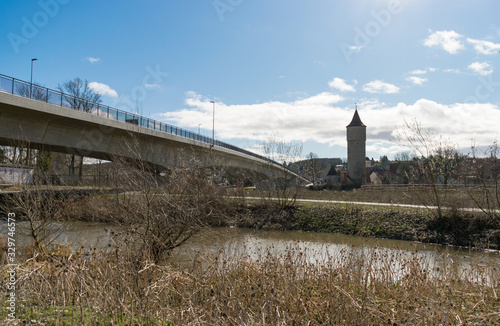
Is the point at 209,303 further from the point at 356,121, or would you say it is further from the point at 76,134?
the point at 356,121

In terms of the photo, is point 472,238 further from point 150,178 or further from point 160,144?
point 160,144

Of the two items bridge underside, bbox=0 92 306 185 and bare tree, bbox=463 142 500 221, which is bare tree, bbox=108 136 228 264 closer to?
bridge underside, bbox=0 92 306 185

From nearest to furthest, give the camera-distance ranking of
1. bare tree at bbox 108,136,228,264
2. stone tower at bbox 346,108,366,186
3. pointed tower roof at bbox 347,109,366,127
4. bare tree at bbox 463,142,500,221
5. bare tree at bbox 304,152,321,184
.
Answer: bare tree at bbox 108,136,228,264 < bare tree at bbox 463,142,500,221 < bare tree at bbox 304,152,321,184 < stone tower at bbox 346,108,366,186 < pointed tower roof at bbox 347,109,366,127

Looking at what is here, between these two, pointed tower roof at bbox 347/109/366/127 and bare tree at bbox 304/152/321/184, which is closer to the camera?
bare tree at bbox 304/152/321/184

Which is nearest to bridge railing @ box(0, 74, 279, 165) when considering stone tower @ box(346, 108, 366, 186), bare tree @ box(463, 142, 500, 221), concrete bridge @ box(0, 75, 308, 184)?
concrete bridge @ box(0, 75, 308, 184)

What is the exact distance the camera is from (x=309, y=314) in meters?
5.74

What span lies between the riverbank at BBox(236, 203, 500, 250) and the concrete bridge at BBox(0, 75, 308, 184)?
15.0 feet

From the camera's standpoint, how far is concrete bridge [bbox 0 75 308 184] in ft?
63.5

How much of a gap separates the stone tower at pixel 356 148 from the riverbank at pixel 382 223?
61830 millimetres

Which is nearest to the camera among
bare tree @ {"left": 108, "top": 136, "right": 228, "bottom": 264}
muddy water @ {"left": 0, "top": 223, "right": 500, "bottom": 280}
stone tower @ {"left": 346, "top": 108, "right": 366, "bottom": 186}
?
muddy water @ {"left": 0, "top": 223, "right": 500, "bottom": 280}

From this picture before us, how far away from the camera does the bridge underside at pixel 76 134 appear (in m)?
19.4

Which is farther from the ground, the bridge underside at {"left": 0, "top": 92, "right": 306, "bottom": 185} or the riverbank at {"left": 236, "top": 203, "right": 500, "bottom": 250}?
the bridge underside at {"left": 0, "top": 92, "right": 306, "bottom": 185}

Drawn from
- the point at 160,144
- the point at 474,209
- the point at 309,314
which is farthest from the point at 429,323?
the point at 160,144

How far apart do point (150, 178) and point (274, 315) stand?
835 centimetres
